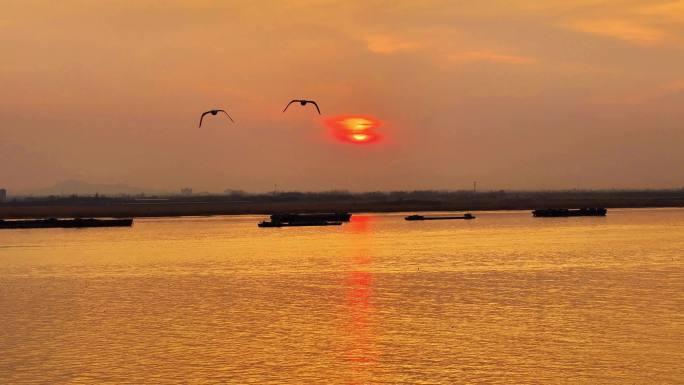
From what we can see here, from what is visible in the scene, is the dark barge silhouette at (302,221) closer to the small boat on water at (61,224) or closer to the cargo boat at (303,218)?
the cargo boat at (303,218)

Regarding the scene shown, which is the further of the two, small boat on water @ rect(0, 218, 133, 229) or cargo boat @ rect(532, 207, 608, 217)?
cargo boat @ rect(532, 207, 608, 217)

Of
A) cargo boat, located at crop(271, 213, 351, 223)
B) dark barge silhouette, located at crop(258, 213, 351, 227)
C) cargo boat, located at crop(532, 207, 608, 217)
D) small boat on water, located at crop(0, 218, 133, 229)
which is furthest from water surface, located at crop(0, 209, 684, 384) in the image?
cargo boat, located at crop(532, 207, 608, 217)

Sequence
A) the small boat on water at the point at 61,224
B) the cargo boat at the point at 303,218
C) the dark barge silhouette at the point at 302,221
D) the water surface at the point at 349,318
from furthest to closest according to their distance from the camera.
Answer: the cargo boat at the point at 303,218 → the dark barge silhouette at the point at 302,221 → the small boat on water at the point at 61,224 → the water surface at the point at 349,318

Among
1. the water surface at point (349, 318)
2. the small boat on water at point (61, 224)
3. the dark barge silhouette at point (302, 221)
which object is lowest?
the water surface at point (349, 318)

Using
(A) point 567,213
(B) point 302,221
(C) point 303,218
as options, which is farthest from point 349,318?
(A) point 567,213

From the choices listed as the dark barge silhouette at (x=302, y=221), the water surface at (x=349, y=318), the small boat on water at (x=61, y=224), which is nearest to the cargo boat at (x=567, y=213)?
the dark barge silhouette at (x=302, y=221)

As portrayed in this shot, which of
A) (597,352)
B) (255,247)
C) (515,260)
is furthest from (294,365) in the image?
(255,247)

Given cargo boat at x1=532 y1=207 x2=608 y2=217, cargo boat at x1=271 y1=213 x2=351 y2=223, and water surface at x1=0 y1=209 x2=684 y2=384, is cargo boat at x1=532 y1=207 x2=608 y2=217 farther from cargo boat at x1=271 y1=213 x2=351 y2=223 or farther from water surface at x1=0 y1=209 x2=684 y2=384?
water surface at x1=0 y1=209 x2=684 y2=384

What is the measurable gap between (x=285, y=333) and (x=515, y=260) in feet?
115

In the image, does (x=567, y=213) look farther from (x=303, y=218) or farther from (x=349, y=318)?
(x=349, y=318)

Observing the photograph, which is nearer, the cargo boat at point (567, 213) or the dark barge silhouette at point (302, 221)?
the dark barge silhouette at point (302, 221)

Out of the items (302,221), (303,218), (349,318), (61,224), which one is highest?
(303,218)

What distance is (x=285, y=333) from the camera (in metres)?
31.3

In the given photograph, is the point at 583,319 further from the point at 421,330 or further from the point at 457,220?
the point at 457,220
